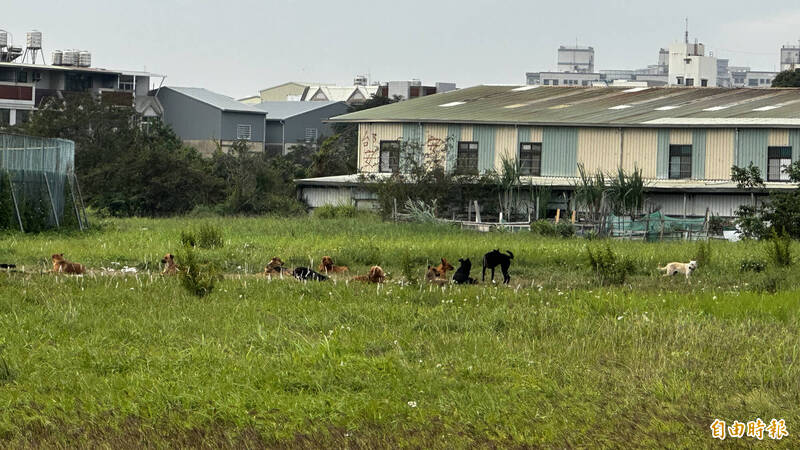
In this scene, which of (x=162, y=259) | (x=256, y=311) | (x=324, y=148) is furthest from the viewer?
(x=324, y=148)

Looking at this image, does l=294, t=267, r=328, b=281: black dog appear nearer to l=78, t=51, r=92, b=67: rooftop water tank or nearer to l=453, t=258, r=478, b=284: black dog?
l=453, t=258, r=478, b=284: black dog

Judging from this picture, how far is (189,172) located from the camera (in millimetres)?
53688

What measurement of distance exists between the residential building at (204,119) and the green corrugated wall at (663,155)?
4647cm

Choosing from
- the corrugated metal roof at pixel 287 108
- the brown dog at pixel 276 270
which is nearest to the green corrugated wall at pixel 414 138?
the brown dog at pixel 276 270

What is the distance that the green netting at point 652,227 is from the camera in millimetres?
36562

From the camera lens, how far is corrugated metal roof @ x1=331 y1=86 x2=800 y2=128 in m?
46.9

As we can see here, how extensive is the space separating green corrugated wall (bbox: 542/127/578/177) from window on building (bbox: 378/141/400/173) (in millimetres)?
6048

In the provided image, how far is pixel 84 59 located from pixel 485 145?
45.7 meters

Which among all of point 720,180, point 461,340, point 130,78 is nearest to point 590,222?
point 720,180

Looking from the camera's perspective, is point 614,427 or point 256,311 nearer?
point 614,427

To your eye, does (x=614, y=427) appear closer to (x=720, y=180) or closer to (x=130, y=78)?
(x=720, y=180)

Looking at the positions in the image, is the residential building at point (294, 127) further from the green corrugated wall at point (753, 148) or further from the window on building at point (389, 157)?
the green corrugated wall at point (753, 148)

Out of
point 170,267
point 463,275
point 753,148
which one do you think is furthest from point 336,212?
point 463,275

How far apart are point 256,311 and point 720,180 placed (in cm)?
3240
